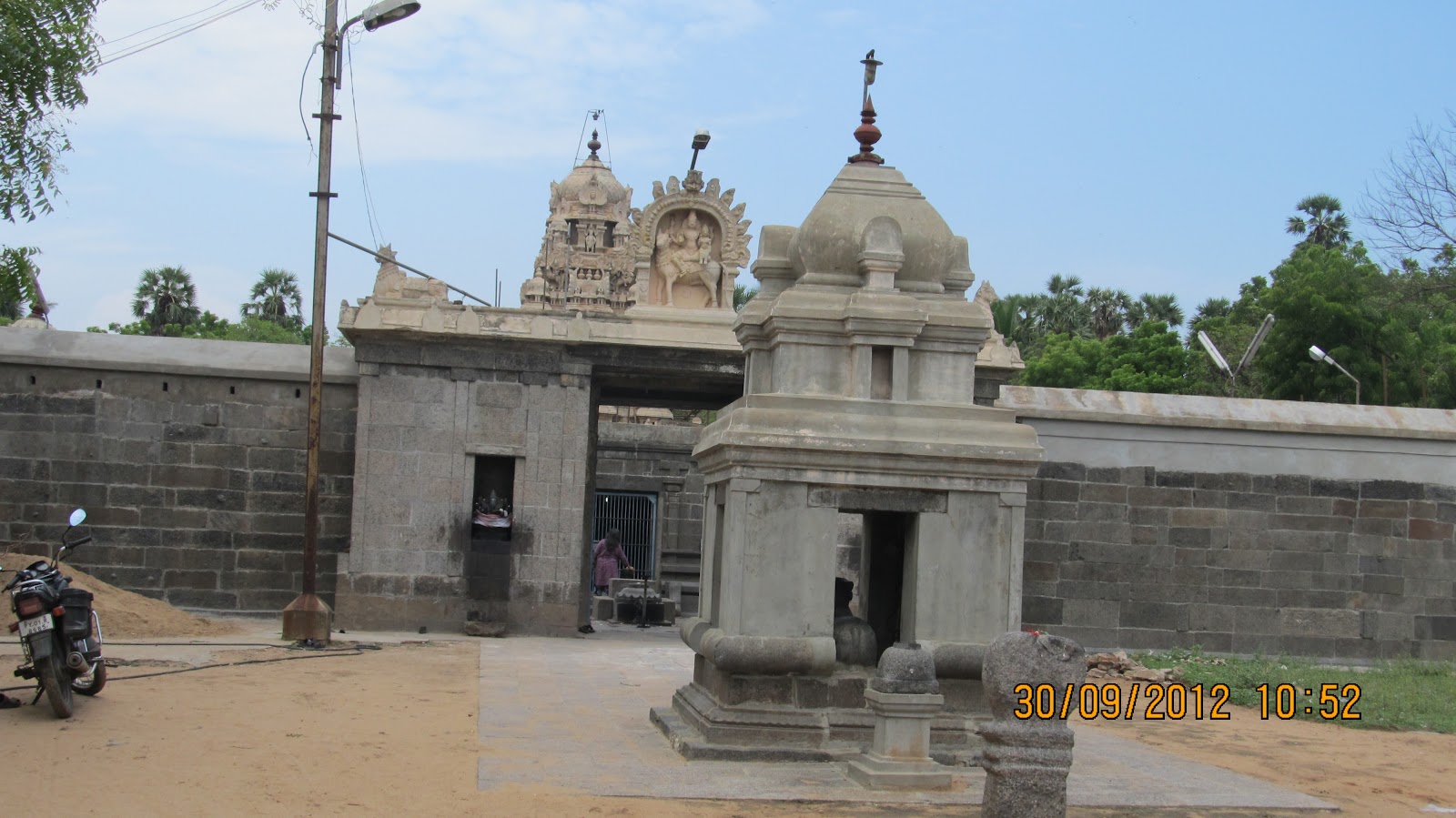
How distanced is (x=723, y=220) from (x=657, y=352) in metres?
3.32

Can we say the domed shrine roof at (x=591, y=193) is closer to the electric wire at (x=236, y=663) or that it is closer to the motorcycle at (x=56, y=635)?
the electric wire at (x=236, y=663)

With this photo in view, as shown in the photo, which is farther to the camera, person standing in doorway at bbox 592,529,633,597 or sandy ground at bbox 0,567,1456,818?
person standing in doorway at bbox 592,529,633,597

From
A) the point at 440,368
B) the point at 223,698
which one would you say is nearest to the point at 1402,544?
the point at 440,368

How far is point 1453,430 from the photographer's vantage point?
1617 cm

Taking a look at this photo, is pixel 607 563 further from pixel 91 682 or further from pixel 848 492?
pixel 848 492

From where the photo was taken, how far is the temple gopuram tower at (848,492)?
8344 mm

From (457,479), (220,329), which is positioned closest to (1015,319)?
(220,329)

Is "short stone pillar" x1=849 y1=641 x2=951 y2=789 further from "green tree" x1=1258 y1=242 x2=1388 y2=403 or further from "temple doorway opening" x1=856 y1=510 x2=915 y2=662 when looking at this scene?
"green tree" x1=1258 y1=242 x2=1388 y2=403

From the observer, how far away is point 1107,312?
5188cm

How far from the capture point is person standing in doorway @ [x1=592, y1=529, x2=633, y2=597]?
21.1 meters

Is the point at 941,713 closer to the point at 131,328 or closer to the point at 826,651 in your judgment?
Result: the point at 826,651

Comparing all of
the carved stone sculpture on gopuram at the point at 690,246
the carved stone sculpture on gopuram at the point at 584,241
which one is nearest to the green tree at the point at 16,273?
the carved stone sculpture on gopuram at the point at 690,246

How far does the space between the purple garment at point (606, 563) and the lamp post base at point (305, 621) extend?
7464 mm
